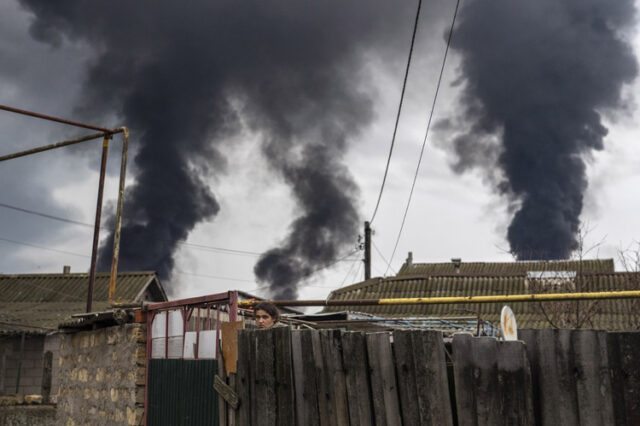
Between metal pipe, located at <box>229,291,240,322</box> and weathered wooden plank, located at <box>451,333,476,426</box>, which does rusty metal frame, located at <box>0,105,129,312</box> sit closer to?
metal pipe, located at <box>229,291,240,322</box>

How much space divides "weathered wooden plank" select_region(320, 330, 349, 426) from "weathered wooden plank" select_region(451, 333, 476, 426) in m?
0.89

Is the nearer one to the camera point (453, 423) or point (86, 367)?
point (453, 423)

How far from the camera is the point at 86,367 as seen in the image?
31.8ft

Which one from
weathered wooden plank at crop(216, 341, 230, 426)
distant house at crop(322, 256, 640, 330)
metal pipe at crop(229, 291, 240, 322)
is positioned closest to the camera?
weathered wooden plank at crop(216, 341, 230, 426)

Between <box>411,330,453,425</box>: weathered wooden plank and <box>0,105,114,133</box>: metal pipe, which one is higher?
<box>0,105,114,133</box>: metal pipe

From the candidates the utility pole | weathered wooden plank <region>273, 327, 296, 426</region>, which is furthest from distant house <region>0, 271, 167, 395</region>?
weathered wooden plank <region>273, 327, 296, 426</region>

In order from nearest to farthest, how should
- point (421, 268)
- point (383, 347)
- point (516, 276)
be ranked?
point (383, 347)
point (516, 276)
point (421, 268)

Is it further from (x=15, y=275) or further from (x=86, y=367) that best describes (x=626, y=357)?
(x=15, y=275)

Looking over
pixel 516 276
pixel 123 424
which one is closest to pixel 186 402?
pixel 123 424

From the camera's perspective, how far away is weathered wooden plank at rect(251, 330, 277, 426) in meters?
4.40

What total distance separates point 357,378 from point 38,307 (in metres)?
25.4

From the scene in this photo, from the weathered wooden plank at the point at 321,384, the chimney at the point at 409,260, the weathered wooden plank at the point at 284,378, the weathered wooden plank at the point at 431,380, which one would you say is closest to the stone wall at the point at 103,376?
the weathered wooden plank at the point at 284,378

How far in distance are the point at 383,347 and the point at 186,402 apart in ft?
12.2

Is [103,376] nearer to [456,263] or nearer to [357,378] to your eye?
[357,378]
